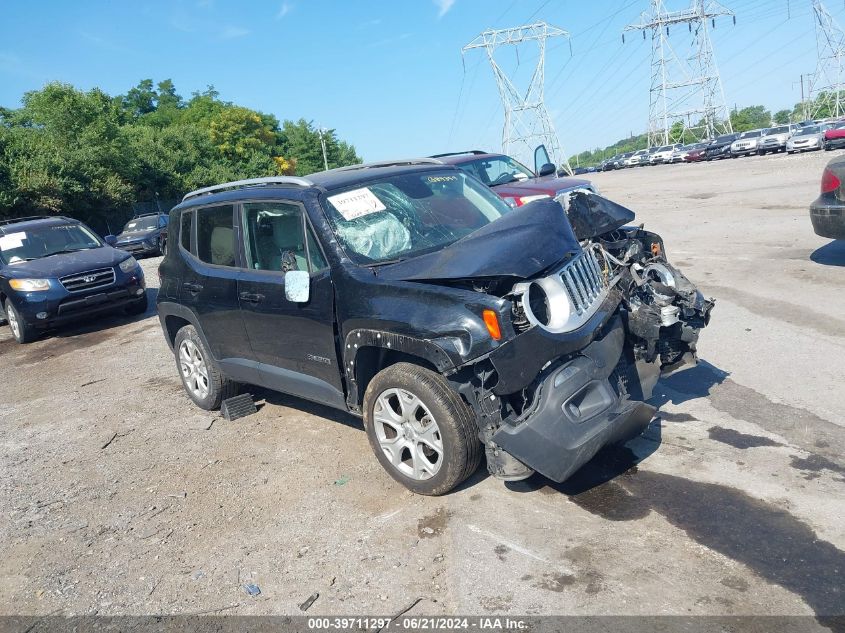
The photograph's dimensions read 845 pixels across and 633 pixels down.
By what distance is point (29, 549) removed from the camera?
13.9ft

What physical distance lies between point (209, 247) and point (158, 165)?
39.4 m

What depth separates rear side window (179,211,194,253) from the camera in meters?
5.95

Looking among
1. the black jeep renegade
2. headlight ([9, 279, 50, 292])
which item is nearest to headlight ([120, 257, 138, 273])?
headlight ([9, 279, 50, 292])

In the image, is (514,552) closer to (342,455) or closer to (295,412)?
(342,455)

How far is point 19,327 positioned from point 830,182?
1176 cm

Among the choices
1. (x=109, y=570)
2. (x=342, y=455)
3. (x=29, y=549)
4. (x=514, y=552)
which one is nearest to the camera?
(x=514, y=552)

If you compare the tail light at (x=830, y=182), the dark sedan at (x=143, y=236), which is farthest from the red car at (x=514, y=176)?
the dark sedan at (x=143, y=236)

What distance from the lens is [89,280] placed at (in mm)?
10680

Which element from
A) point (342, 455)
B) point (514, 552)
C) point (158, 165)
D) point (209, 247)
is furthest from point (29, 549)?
point (158, 165)

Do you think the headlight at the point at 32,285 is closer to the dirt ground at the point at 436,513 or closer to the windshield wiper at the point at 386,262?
the dirt ground at the point at 436,513

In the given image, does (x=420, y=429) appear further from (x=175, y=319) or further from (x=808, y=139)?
(x=808, y=139)

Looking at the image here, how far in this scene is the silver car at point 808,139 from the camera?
35.7 m

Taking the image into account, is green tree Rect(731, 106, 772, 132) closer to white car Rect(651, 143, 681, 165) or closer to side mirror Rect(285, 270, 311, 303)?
white car Rect(651, 143, 681, 165)

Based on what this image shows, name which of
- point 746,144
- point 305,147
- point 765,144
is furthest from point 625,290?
point 305,147
